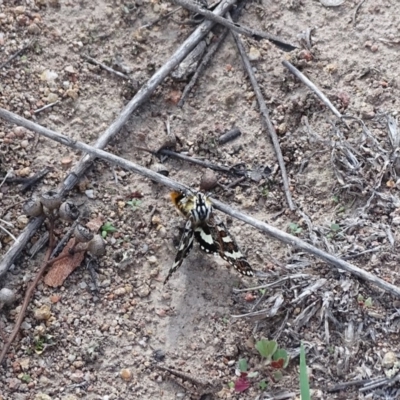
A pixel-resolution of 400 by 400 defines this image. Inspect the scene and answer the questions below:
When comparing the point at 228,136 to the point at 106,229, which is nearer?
the point at 106,229

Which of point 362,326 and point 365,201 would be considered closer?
point 362,326

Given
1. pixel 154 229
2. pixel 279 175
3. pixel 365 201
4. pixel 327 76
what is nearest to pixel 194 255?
pixel 154 229

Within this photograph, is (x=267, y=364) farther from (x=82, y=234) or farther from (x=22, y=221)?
(x=22, y=221)

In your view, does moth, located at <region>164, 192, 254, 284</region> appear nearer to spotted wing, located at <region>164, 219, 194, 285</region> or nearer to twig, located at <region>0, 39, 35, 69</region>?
spotted wing, located at <region>164, 219, 194, 285</region>

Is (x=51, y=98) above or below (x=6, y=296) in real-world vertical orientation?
above

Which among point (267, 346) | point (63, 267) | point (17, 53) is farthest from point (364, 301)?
point (17, 53)

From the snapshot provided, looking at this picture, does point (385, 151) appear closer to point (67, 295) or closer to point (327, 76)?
point (327, 76)

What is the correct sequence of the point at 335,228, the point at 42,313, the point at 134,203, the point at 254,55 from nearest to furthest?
1. the point at 42,313
2. the point at 335,228
3. the point at 134,203
4. the point at 254,55

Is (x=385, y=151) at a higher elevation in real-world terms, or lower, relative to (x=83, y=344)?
higher

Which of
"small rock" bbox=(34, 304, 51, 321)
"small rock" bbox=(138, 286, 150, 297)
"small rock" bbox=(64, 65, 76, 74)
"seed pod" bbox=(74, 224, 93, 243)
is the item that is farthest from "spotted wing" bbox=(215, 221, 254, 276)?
"small rock" bbox=(64, 65, 76, 74)
